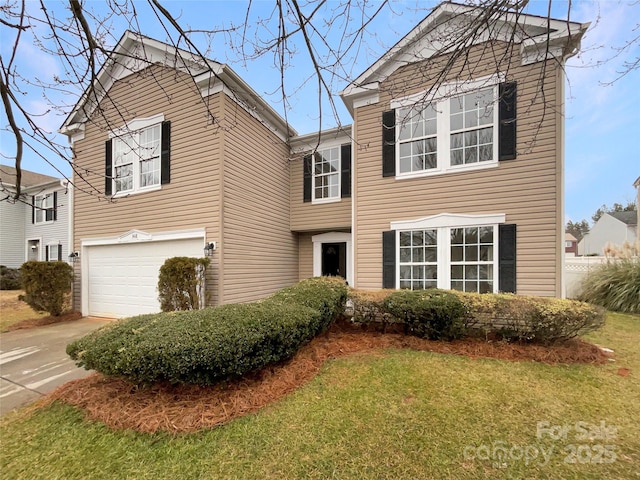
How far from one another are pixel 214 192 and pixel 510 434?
6.90 m

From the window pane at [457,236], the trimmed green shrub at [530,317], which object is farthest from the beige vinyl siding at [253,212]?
the trimmed green shrub at [530,317]

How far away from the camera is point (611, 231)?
32281 millimetres

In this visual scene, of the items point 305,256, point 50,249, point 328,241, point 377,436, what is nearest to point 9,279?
point 50,249

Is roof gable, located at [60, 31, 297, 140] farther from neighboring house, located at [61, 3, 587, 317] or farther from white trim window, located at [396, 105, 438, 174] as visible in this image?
white trim window, located at [396, 105, 438, 174]

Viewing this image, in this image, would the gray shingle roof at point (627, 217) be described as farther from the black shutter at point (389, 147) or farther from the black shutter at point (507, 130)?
the black shutter at point (389, 147)

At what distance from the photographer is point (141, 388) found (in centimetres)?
324

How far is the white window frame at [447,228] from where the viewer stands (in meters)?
6.05

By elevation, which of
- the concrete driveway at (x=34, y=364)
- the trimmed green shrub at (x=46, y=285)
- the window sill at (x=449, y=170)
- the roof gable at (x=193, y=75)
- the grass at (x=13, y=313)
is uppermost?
the roof gable at (x=193, y=75)

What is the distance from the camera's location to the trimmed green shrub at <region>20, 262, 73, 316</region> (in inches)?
312

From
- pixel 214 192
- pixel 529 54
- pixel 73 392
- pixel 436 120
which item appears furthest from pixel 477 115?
pixel 73 392

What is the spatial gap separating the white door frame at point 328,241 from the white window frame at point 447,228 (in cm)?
261

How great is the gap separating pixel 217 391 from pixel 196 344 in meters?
0.70

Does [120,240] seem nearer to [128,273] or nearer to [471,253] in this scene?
[128,273]

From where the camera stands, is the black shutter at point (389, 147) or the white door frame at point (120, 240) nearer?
the black shutter at point (389, 147)
